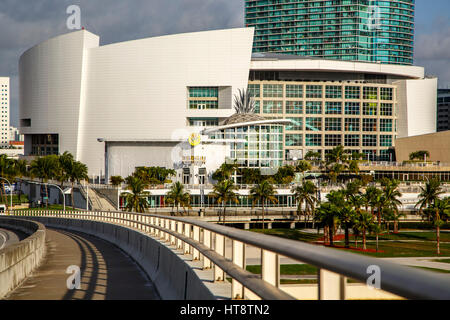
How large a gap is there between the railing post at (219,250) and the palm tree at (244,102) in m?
129

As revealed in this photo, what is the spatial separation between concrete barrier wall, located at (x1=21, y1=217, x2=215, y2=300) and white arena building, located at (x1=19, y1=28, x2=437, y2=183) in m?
Answer: 109

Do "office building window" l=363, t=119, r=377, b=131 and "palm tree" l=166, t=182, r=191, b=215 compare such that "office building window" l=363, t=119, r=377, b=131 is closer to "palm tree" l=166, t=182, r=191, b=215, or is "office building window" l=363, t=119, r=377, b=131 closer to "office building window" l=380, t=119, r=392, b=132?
"office building window" l=380, t=119, r=392, b=132

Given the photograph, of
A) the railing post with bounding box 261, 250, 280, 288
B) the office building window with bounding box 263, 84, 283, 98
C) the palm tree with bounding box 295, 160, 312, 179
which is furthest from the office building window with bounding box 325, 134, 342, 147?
the railing post with bounding box 261, 250, 280, 288

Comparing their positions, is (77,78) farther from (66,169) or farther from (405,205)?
(405,205)

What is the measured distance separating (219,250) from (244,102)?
132066 millimetres

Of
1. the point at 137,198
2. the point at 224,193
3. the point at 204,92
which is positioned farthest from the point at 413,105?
the point at 137,198

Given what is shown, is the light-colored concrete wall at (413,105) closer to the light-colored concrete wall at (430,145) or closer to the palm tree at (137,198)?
the light-colored concrete wall at (430,145)

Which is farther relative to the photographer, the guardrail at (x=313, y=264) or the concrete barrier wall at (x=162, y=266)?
the concrete barrier wall at (x=162, y=266)

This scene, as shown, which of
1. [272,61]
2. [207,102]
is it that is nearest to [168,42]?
[207,102]

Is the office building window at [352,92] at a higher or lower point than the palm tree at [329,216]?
higher

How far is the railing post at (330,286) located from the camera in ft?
14.0

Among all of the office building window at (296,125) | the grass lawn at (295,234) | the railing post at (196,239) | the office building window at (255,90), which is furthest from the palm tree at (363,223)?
the office building window at (255,90)

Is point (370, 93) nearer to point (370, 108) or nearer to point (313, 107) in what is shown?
point (370, 108)
